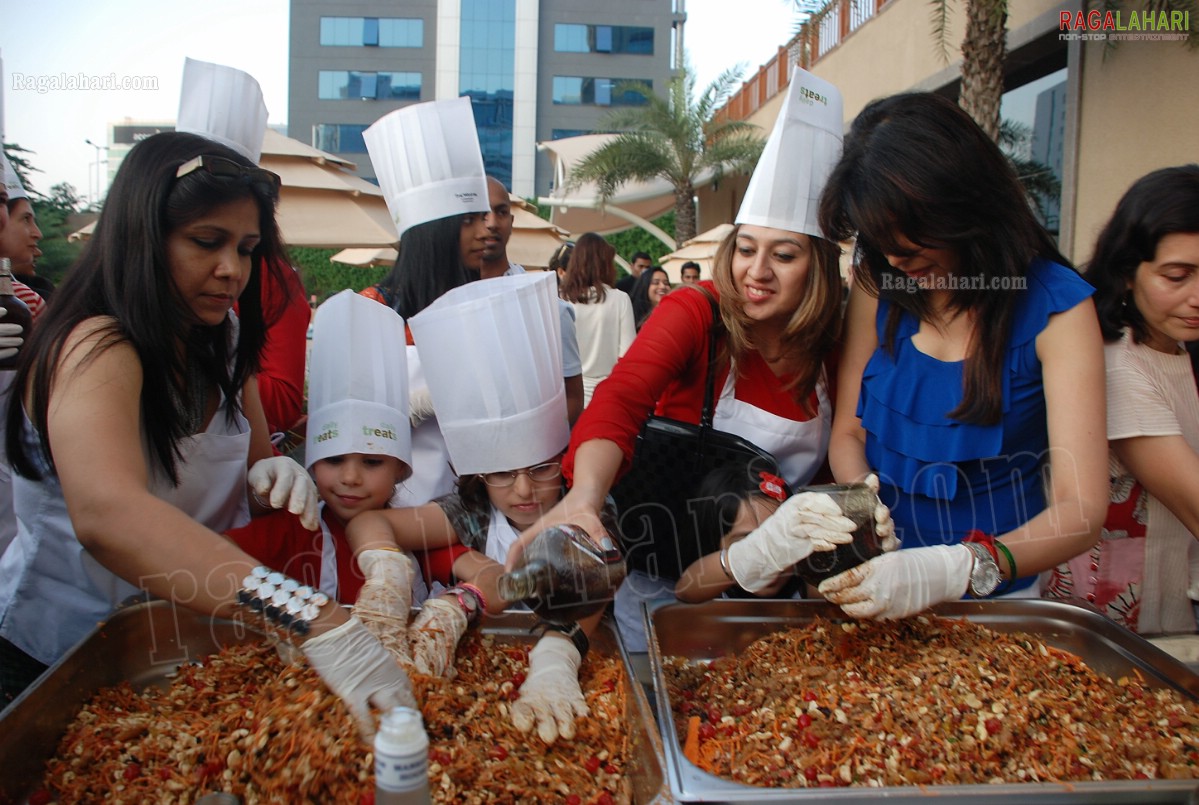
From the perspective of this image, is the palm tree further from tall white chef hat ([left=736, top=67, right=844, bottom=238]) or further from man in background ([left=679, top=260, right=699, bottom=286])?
tall white chef hat ([left=736, top=67, right=844, bottom=238])

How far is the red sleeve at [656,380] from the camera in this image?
1.45 m

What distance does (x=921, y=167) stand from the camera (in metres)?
1.25

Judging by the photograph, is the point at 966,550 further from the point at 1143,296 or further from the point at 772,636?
the point at 1143,296

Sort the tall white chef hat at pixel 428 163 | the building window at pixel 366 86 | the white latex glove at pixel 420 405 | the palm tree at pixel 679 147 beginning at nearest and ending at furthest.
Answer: the white latex glove at pixel 420 405, the tall white chef hat at pixel 428 163, the palm tree at pixel 679 147, the building window at pixel 366 86

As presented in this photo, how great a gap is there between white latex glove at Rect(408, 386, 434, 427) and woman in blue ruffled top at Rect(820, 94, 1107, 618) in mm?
971

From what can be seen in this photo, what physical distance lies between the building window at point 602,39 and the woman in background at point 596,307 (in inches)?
1155

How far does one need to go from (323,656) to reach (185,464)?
1.67 feet

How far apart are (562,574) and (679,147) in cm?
1321

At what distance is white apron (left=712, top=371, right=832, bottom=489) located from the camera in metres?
1.56

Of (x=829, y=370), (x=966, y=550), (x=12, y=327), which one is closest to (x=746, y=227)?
(x=829, y=370)

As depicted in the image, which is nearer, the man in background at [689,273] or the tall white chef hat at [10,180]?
the tall white chef hat at [10,180]

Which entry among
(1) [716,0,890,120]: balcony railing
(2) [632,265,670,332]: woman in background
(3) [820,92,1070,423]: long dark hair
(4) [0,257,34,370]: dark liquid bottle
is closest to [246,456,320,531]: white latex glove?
(4) [0,257,34,370]: dark liquid bottle

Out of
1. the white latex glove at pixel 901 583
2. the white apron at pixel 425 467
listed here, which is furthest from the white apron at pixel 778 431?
the white apron at pixel 425 467

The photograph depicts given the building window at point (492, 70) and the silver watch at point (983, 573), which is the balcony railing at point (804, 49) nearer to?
the silver watch at point (983, 573)
